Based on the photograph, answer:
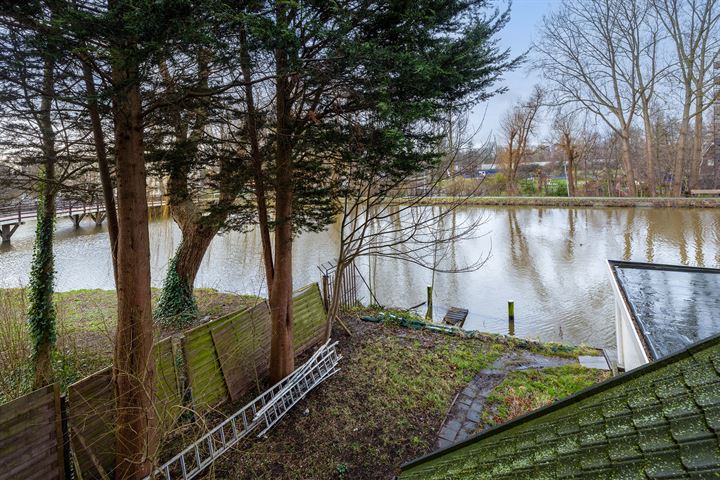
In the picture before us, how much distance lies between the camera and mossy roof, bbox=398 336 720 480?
1.12 metres

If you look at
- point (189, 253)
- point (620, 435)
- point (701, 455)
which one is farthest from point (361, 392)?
point (189, 253)

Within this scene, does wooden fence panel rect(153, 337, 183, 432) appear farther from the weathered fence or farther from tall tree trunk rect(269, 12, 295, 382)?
tall tree trunk rect(269, 12, 295, 382)

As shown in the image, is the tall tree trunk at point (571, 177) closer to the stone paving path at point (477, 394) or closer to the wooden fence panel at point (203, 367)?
the stone paving path at point (477, 394)

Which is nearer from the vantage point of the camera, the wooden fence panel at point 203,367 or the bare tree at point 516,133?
the wooden fence panel at point 203,367

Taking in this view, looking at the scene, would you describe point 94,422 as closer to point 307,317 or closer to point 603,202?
point 307,317

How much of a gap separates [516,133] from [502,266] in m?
16.2

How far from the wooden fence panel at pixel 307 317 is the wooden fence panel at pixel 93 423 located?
102 inches

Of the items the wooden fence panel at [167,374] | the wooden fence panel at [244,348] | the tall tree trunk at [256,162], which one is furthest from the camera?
the wooden fence panel at [244,348]

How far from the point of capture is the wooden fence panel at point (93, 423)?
9.71ft

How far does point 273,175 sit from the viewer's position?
4.33m

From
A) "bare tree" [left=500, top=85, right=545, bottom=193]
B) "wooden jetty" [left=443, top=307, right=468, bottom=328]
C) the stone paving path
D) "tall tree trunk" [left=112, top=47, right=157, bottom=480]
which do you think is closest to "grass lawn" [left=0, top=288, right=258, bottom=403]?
"tall tree trunk" [left=112, top=47, right=157, bottom=480]

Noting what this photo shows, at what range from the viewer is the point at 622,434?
133 cm

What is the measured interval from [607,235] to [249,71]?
14.1 metres

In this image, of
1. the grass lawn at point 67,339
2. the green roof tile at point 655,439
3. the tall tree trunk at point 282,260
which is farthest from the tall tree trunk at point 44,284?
the green roof tile at point 655,439
